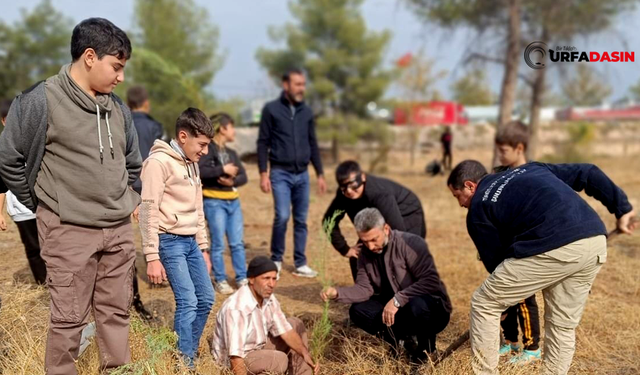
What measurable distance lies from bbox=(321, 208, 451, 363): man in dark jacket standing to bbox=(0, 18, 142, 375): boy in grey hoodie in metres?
1.58

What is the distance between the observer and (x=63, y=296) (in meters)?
2.85

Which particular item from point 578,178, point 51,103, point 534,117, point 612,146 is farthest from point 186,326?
point 612,146

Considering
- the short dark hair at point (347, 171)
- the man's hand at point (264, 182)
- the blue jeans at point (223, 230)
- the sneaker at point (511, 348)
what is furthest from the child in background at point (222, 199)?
the sneaker at point (511, 348)

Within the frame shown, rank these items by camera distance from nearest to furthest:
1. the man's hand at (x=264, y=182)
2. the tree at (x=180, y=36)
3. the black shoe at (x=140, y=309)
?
the black shoe at (x=140, y=309), the man's hand at (x=264, y=182), the tree at (x=180, y=36)

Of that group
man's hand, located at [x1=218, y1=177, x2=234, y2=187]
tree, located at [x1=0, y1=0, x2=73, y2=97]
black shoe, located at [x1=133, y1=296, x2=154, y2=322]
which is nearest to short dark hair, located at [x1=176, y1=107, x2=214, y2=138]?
black shoe, located at [x1=133, y1=296, x2=154, y2=322]

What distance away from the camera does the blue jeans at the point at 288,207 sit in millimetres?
5922

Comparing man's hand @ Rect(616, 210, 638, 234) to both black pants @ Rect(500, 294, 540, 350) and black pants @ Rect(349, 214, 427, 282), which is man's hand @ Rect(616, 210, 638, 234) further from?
Answer: black pants @ Rect(349, 214, 427, 282)

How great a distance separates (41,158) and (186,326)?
1309 millimetres

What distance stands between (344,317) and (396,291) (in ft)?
3.04

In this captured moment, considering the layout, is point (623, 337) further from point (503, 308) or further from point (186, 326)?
point (186, 326)

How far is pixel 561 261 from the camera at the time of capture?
3.14m

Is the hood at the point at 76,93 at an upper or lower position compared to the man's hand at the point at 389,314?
upper

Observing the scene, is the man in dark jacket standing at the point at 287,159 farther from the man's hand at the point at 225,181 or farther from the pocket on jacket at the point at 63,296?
the pocket on jacket at the point at 63,296

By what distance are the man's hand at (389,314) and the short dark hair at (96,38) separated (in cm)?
226
